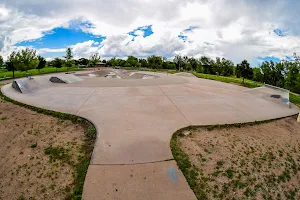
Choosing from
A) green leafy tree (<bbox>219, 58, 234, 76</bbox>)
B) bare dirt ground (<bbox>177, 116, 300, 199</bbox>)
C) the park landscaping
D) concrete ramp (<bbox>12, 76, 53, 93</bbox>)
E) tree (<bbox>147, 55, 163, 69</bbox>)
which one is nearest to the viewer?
the park landscaping

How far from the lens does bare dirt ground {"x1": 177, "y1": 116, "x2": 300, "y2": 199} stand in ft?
15.8

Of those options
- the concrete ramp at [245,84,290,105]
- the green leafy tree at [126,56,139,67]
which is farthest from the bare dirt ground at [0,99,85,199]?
the green leafy tree at [126,56,139,67]

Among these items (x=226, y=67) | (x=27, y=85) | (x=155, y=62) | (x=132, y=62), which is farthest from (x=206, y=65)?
(x=27, y=85)

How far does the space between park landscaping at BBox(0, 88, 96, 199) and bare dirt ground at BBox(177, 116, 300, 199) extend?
10.5 ft

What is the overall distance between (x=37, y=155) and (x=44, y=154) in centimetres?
20

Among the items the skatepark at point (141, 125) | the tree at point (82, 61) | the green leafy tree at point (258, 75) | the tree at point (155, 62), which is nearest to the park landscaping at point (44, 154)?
the skatepark at point (141, 125)

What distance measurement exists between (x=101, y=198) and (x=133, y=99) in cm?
820

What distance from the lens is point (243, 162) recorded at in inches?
230

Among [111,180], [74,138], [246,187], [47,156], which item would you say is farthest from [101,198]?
[246,187]

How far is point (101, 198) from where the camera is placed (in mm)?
4223

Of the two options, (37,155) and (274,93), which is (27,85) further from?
(274,93)

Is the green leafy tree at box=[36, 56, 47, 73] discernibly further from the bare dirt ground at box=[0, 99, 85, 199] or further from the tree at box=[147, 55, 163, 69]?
the bare dirt ground at box=[0, 99, 85, 199]

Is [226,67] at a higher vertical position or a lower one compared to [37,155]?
higher

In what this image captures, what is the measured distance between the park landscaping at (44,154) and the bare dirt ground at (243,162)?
10.5 ft
